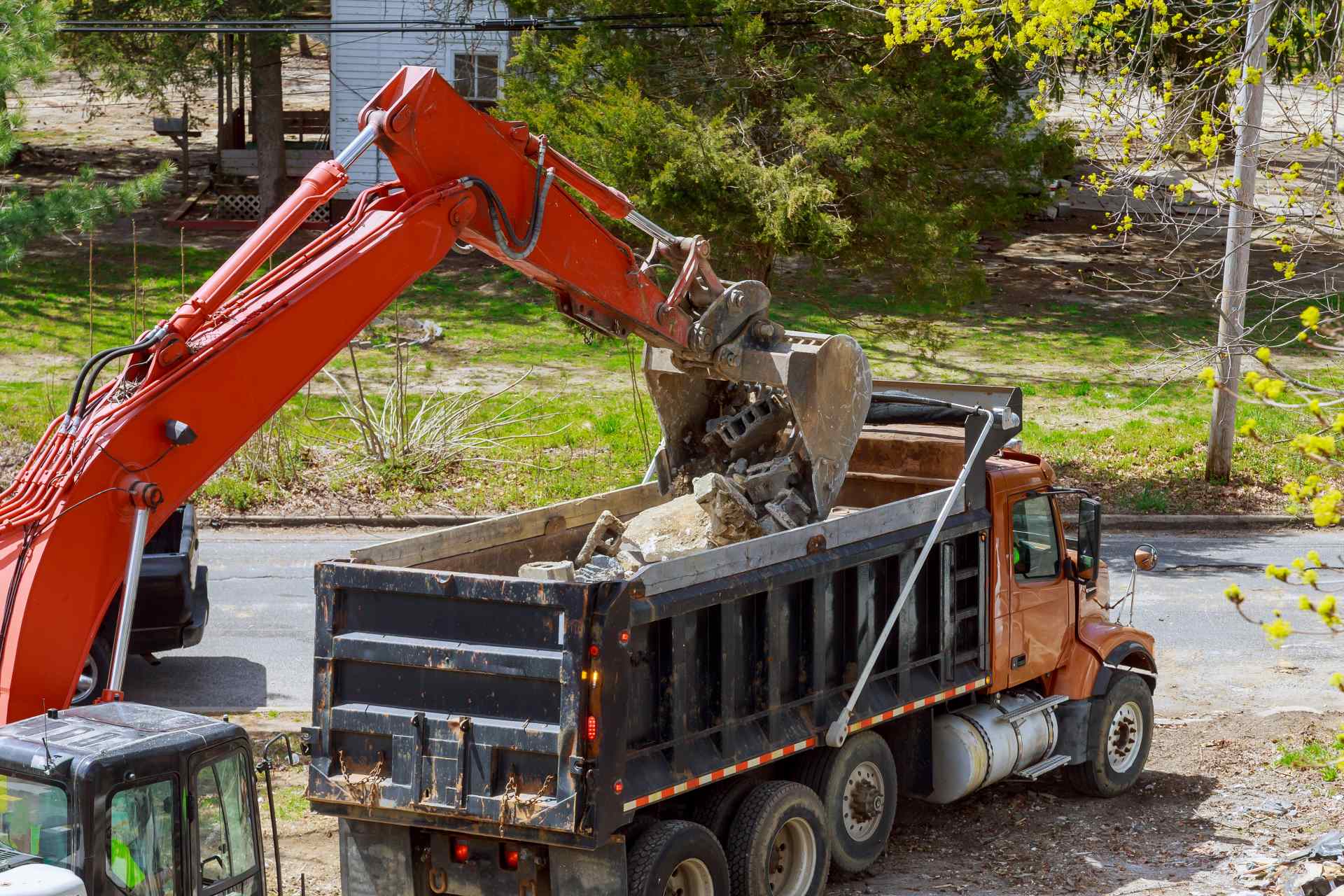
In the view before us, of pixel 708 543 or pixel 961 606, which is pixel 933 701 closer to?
pixel 961 606

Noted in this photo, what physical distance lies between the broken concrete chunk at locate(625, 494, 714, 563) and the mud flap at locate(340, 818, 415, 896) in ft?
8.34

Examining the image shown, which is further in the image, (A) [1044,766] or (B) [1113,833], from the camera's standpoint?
(A) [1044,766]

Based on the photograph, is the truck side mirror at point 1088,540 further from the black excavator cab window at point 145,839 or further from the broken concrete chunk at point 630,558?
the black excavator cab window at point 145,839

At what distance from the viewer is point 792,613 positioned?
883 centimetres

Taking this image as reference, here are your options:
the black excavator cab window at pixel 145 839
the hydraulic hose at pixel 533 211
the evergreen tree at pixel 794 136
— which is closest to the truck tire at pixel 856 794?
the hydraulic hose at pixel 533 211

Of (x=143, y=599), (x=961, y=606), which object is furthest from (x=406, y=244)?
(x=143, y=599)

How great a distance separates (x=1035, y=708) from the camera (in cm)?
1070

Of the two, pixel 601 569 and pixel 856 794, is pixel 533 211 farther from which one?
pixel 856 794

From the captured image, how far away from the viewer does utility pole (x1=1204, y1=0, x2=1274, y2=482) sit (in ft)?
45.6

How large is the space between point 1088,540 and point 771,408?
7.95ft

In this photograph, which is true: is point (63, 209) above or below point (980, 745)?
above

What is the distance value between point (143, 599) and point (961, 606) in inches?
262

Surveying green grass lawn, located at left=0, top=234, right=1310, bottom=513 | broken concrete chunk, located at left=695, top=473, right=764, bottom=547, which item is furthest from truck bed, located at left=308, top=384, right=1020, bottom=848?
green grass lawn, located at left=0, top=234, right=1310, bottom=513

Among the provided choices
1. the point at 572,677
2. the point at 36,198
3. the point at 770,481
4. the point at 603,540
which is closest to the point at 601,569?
the point at 603,540
